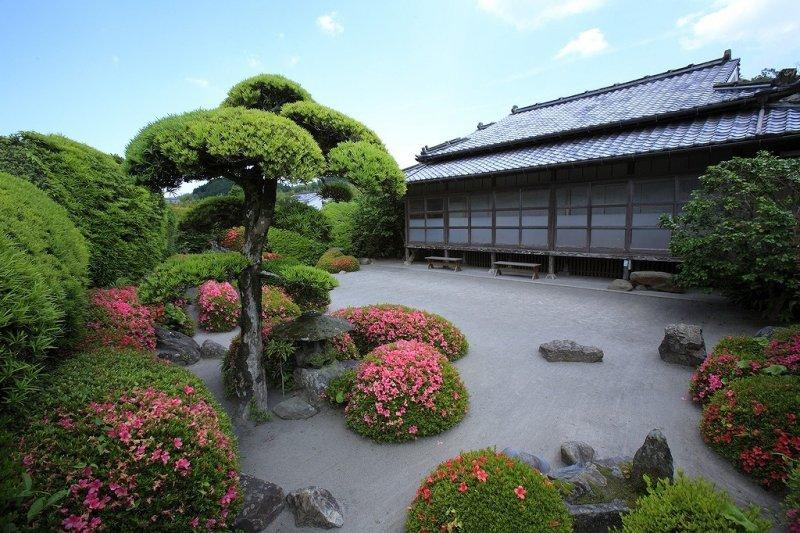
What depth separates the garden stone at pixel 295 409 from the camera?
4797mm

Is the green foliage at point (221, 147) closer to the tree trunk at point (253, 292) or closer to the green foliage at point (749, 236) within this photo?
the tree trunk at point (253, 292)

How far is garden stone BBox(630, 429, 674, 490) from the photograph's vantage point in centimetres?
300

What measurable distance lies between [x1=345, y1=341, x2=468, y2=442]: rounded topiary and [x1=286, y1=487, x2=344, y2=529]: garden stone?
3.51 ft

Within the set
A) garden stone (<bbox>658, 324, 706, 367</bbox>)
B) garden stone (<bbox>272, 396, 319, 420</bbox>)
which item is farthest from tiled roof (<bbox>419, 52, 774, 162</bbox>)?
garden stone (<bbox>272, 396, 319, 420</bbox>)

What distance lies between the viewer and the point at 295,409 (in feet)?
15.9

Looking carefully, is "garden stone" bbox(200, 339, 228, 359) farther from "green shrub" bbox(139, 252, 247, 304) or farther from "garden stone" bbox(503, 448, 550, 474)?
"garden stone" bbox(503, 448, 550, 474)

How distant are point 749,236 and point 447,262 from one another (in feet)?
31.1

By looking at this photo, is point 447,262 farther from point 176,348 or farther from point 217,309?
point 176,348

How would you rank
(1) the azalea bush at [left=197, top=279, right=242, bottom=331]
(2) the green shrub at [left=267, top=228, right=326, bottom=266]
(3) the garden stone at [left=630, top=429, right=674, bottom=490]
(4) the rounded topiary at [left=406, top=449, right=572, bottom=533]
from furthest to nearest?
(2) the green shrub at [left=267, top=228, right=326, bottom=266], (1) the azalea bush at [left=197, top=279, right=242, bottom=331], (3) the garden stone at [left=630, top=429, right=674, bottom=490], (4) the rounded topiary at [left=406, top=449, right=572, bottom=533]

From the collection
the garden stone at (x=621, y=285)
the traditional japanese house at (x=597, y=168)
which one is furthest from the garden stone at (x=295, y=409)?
the traditional japanese house at (x=597, y=168)

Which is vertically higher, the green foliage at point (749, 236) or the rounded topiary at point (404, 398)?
the green foliage at point (749, 236)

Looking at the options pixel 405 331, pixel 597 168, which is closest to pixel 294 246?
pixel 405 331

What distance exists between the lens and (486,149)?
1460cm

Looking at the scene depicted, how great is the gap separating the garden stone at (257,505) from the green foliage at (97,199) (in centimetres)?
447
